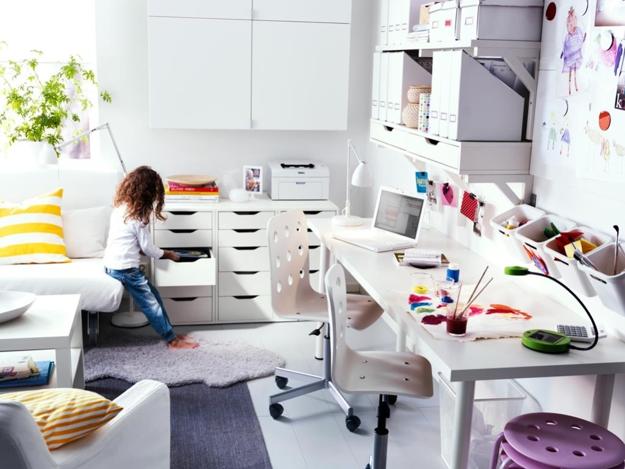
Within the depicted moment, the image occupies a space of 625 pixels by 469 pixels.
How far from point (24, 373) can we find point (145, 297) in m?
1.21

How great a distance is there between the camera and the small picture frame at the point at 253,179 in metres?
4.89

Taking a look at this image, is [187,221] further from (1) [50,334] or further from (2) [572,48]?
(2) [572,48]

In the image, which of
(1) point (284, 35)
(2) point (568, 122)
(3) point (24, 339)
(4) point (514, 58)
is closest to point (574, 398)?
(2) point (568, 122)

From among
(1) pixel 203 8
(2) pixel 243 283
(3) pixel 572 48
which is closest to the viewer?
(3) pixel 572 48

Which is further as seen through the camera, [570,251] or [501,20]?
[501,20]

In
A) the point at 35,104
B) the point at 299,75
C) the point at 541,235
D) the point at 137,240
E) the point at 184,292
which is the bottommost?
the point at 184,292

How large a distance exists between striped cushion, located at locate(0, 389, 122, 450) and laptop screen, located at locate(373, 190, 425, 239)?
1.78 m

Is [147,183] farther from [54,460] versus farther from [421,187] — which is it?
[54,460]

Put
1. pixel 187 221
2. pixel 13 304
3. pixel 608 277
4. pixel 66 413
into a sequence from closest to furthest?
1. pixel 66 413
2. pixel 608 277
3. pixel 13 304
4. pixel 187 221

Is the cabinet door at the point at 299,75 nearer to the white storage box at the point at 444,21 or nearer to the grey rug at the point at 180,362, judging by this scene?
the grey rug at the point at 180,362

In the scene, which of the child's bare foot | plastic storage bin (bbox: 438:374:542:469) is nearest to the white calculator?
plastic storage bin (bbox: 438:374:542:469)

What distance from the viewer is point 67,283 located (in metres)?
4.07

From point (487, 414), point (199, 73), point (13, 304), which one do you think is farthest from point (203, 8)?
Result: point (487, 414)

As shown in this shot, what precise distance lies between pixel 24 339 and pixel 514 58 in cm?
206
